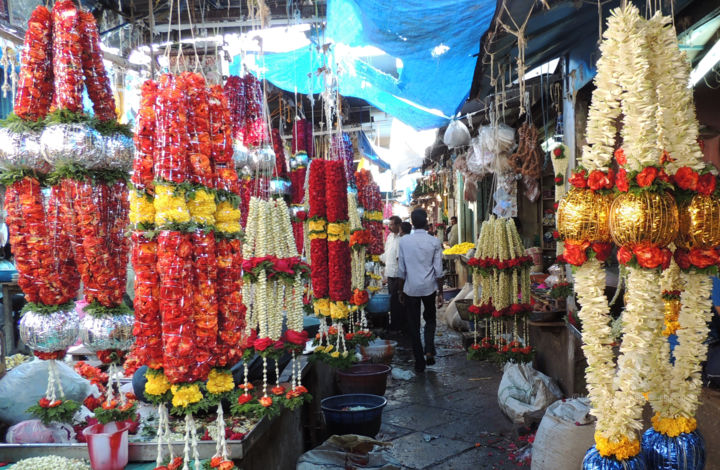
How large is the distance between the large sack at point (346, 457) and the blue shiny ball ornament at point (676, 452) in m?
1.50

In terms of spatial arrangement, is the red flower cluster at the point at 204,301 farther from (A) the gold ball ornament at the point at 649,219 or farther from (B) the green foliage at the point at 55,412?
(A) the gold ball ornament at the point at 649,219

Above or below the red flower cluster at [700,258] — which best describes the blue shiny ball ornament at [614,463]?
below

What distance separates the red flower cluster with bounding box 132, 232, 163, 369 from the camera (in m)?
2.10

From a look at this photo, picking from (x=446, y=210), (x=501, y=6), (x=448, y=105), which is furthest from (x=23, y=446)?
(x=446, y=210)

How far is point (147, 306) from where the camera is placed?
2.10 m

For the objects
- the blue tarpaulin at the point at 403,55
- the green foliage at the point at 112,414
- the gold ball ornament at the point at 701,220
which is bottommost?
the green foliage at the point at 112,414

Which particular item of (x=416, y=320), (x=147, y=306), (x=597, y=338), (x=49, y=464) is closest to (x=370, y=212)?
(x=416, y=320)

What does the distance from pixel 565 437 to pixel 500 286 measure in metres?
1.70

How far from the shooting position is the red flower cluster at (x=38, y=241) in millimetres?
2617

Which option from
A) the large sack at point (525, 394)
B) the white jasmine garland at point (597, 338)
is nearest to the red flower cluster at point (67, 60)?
the white jasmine garland at point (597, 338)

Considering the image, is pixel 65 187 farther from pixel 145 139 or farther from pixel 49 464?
pixel 49 464

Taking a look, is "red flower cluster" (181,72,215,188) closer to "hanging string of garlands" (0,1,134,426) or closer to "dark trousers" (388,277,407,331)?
"hanging string of garlands" (0,1,134,426)

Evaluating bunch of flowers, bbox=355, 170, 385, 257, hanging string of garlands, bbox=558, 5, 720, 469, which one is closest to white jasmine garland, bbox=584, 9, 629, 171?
hanging string of garlands, bbox=558, 5, 720, 469

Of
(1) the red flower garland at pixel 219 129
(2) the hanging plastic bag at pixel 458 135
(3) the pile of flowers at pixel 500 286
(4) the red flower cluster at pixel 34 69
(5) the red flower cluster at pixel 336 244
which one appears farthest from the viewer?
(2) the hanging plastic bag at pixel 458 135
